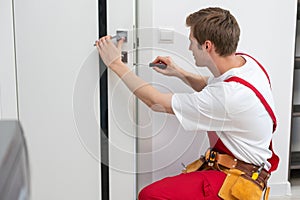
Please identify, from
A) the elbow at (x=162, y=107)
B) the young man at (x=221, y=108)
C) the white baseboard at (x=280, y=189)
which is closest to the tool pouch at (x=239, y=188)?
the young man at (x=221, y=108)

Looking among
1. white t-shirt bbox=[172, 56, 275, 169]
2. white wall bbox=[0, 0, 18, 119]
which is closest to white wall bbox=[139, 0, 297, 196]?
white t-shirt bbox=[172, 56, 275, 169]

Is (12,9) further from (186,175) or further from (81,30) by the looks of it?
(186,175)

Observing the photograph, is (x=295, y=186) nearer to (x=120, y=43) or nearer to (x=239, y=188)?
(x=239, y=188)

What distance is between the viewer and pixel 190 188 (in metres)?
1.87

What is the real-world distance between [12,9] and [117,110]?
638mm

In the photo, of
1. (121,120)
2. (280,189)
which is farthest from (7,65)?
(280,189)

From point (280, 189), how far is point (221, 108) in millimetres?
1128

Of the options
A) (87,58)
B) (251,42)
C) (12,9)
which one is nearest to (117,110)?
(87,58)

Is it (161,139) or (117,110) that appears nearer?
(117,110)

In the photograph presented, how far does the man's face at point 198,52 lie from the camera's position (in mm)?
1944

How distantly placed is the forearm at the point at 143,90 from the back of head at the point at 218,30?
11.3 inches

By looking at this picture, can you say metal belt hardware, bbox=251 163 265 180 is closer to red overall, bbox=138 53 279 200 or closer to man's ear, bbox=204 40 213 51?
red overall, bbox=138 53 279 200

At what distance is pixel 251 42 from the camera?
2.44 meters

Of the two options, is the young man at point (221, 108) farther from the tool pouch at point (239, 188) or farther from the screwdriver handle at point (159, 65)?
the screwdriver handle at point (159, 65)
